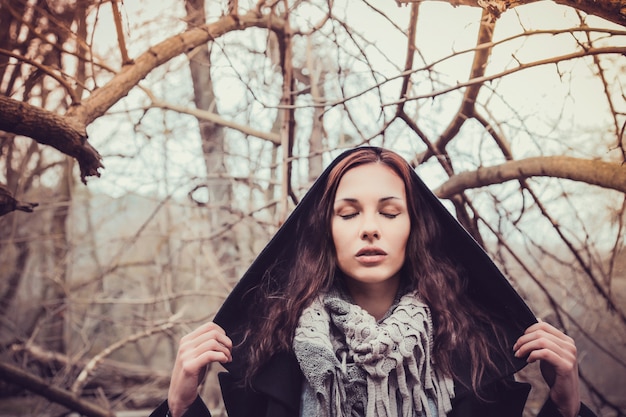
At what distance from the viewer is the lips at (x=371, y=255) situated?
1.82 m

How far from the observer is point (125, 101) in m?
3.56

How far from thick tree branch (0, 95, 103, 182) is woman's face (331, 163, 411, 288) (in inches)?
44.0

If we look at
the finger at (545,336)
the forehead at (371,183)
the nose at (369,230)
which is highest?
the forehead at (371,183)

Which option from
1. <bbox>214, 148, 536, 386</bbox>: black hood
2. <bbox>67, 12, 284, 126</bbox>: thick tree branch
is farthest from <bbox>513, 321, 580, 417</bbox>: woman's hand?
<bbox>67, 12, 284, 126</bbox>: thick tree branch

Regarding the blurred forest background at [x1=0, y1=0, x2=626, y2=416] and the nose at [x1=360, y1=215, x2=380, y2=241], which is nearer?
the nose at [x1=360, y1=215, x2=380, y2=241]

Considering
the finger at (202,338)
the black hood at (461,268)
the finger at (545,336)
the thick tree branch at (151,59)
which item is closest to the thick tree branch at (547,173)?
the black hood at (461,268)

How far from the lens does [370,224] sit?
5.99 feet

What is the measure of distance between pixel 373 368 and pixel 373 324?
0.16 meters

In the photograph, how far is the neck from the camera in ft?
6.61

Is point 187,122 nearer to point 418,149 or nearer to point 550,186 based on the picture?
point 418,149

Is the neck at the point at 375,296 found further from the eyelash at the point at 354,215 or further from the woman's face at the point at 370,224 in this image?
the eyelash at the point at 354,215

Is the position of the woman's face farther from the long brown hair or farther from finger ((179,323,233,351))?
finger ((179,323,233,351))

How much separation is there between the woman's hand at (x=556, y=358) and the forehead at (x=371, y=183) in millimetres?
721

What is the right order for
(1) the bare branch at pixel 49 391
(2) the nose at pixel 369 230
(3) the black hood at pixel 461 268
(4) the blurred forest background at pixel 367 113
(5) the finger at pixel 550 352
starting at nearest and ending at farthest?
(5) the finger at pixel 550 352
(2) the nose at pixel 369 230
(3) the black hood at pixel 461 268
(4) the blurred forest background at pixel 367 113
(1) the bare branch at pixel 49 391
